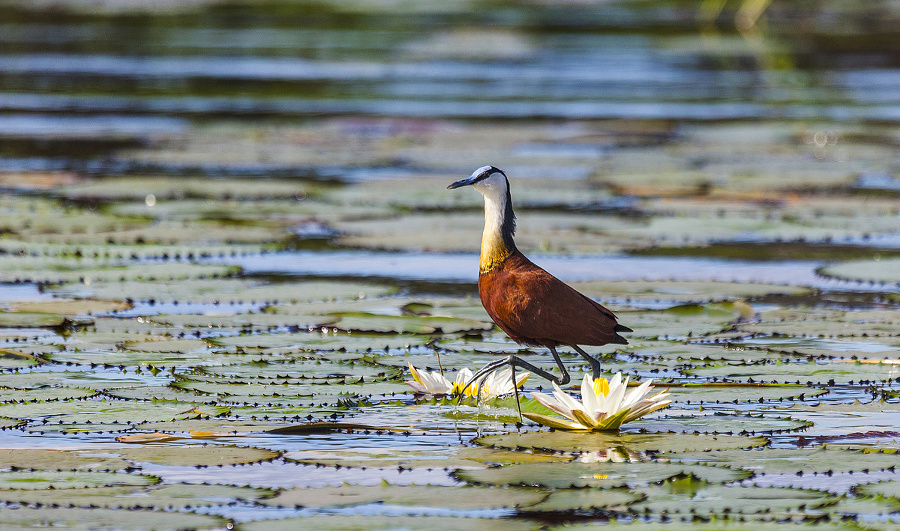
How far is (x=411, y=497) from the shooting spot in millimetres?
3055

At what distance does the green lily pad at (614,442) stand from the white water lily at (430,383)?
355mm

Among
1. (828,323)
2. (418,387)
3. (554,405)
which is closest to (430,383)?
(418,387)

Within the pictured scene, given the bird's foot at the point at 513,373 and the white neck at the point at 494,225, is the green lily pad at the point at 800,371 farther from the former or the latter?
the white neck at the point at 494,225

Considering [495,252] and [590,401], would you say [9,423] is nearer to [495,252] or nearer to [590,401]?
[495,252]

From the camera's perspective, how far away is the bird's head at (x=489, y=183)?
3596 mm

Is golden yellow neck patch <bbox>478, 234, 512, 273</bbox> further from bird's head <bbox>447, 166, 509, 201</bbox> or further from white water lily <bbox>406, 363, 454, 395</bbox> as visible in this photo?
white water lily <bbox>406, 363, 454, 395</bbox>

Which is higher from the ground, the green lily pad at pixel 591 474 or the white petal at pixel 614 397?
the white petal at pixel 614 397

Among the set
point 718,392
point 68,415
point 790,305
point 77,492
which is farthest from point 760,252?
point 77,492

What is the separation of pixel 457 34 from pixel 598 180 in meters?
13.1

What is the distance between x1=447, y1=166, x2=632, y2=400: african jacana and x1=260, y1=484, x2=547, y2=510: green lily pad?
62 cm

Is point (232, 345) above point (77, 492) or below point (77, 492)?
above

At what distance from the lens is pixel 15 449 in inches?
134

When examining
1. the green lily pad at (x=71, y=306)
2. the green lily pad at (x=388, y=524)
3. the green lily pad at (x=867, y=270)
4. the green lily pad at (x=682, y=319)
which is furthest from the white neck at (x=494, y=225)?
the green lily pad at (x=867, y=270)

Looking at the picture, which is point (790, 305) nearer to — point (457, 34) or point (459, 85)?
point (459, 85)
